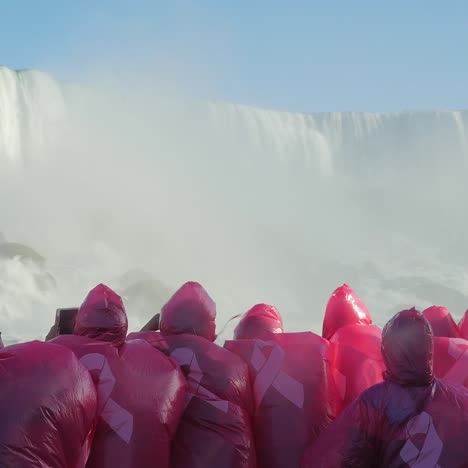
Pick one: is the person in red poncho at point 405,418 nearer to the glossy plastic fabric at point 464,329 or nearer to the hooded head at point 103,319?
the hooded head at point 103,319

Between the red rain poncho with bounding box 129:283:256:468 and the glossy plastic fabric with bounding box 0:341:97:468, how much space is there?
15.0 inches

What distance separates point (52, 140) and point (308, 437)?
60.6 feet

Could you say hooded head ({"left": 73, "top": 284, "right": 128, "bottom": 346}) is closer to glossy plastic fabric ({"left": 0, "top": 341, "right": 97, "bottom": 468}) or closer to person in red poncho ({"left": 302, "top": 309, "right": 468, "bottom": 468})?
glossy plastic fabric ({"left": 0, "top": 341, "right": 97, "bottom": 468})

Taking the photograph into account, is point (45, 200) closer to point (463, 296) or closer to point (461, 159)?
point (463, 296)

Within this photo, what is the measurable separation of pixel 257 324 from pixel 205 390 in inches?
25.7

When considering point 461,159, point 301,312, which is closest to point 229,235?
point 301,312

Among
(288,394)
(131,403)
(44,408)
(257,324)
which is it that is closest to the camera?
(44,408)

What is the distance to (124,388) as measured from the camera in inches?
85.2

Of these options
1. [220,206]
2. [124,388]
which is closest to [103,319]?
[124,388]

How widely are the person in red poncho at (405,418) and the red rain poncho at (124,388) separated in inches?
20.9

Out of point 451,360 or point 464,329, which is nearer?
point 451,360

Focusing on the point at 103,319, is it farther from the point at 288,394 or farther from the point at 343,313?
the point at 343,313

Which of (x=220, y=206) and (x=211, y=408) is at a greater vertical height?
(x=211, y=408)

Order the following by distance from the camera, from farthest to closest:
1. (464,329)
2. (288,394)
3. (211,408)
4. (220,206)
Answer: (220,206) → (464,329) → (288,394) → (211,408)
